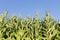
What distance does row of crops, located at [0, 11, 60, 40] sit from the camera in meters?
5.35

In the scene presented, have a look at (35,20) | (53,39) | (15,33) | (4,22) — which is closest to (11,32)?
(15,33)

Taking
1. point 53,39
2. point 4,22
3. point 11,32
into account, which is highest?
point 4,22

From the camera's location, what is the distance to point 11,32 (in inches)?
215

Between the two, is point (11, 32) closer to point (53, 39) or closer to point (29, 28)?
point (29, 28)

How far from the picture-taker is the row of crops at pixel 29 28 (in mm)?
5350

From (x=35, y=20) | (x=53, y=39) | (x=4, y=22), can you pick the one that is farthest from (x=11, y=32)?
(x=53, y=39)

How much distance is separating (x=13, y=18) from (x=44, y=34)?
4.61ft

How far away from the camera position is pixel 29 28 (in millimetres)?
5531

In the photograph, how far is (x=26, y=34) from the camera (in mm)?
5348

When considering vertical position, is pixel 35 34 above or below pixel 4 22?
below

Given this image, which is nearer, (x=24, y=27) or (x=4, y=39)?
(x=4, y=39)

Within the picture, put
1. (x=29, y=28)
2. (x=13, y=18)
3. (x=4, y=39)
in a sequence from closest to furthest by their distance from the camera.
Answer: (x=4, y=39), (x=29, y=28), (x=13, y=18)

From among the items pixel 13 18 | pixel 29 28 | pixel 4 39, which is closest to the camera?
pixel 4 39

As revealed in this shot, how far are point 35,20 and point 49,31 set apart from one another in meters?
0.76
